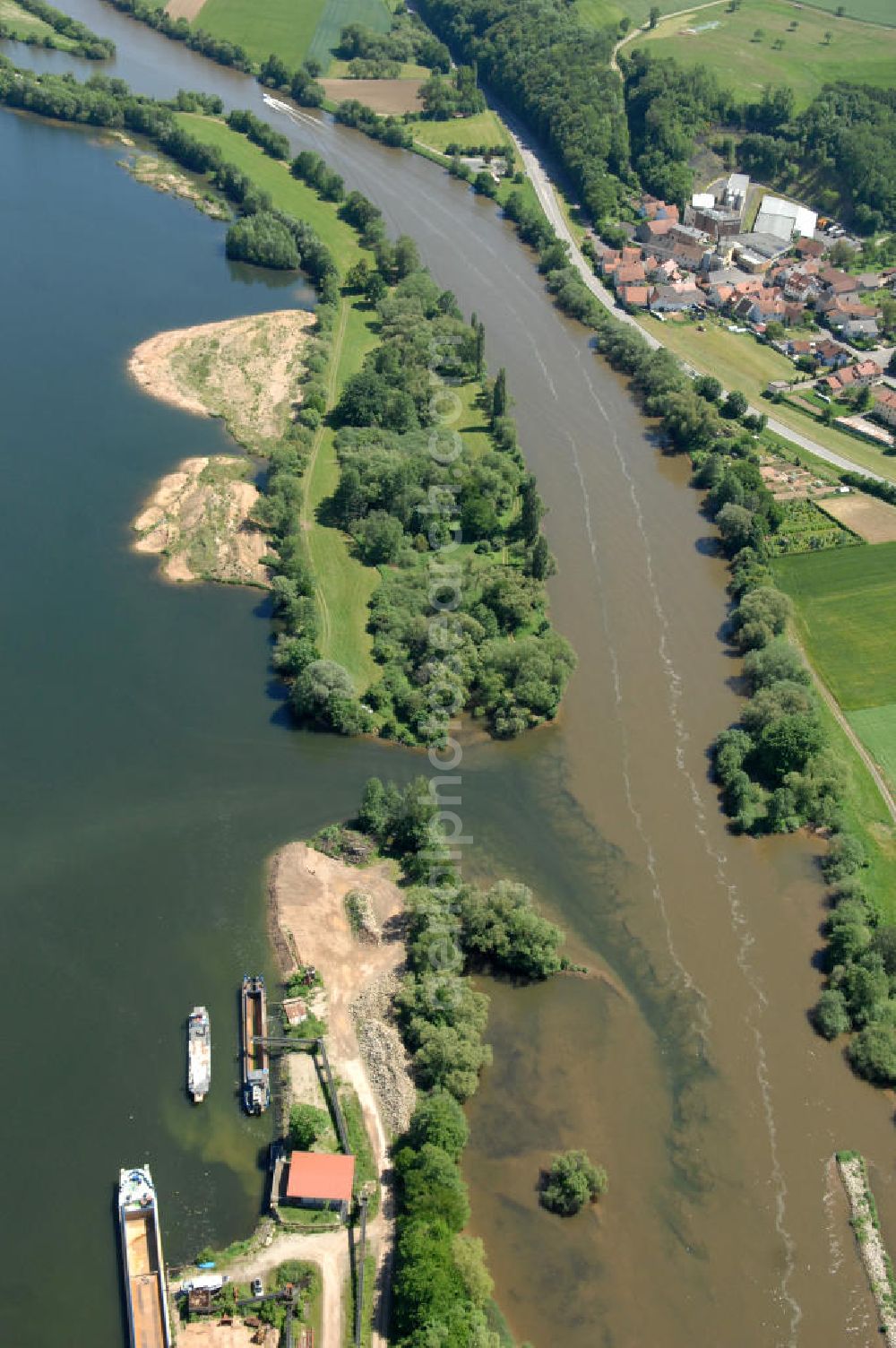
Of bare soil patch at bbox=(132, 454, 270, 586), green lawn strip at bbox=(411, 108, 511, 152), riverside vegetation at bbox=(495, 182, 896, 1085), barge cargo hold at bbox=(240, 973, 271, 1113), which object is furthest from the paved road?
barge cargo hold at bbox=(240, 973, 271, 1113)

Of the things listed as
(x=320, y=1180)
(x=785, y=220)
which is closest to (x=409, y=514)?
(x=320, y=1180)

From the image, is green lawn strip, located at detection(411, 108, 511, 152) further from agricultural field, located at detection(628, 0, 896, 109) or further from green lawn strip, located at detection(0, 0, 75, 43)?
green lawn strip, located at detection(0, 0, 75, 43)

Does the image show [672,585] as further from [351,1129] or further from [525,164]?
[525,164]

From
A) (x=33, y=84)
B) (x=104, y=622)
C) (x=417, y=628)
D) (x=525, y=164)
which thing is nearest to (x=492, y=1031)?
(x=417, y=628)

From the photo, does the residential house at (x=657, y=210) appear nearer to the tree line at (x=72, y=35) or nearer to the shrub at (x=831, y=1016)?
the tree line at (x=72, y=35)

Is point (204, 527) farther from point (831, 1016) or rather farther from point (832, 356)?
point (832, 356)
